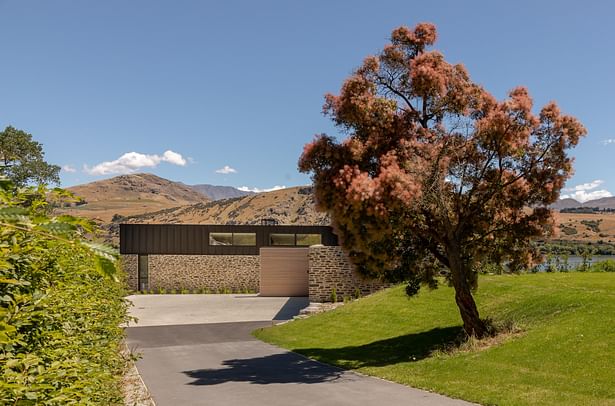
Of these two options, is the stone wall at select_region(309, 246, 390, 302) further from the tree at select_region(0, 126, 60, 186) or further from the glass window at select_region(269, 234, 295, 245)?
the tree at select_region(0, 126, 60, 186)

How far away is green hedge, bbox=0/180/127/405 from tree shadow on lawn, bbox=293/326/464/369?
35.5 ft

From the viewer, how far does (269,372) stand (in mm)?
15211

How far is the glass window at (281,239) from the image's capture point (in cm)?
4194

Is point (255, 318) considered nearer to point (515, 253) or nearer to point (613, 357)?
point (515, 253)

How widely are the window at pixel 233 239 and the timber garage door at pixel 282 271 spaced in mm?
3811

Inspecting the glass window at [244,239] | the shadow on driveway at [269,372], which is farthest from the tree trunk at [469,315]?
the glass window at [244,239]

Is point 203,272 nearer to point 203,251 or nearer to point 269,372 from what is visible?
point 203,251

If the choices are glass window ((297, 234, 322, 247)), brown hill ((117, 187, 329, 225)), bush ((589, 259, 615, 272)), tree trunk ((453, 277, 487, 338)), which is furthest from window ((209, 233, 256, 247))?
brown hill ((117, 187, 329, 225))

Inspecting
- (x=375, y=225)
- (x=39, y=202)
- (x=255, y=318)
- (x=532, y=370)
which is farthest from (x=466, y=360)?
(x=255, y=318)

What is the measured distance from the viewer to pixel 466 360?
14422 mm

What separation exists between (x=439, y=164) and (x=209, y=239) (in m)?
29.5

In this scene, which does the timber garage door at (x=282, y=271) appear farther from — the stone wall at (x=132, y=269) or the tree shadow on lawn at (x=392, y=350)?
the tree shadow on lawn at (x=392, y=350)

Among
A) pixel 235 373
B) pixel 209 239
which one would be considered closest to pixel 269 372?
pixel 235 373

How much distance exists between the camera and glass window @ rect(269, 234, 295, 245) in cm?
4194
